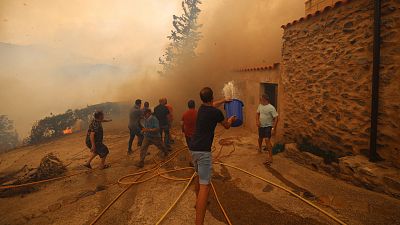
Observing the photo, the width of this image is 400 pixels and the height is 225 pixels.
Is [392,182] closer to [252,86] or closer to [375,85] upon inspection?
[375,85]

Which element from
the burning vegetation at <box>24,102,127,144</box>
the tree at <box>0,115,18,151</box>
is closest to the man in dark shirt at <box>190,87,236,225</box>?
the burning vegetation at <box>24,102,127,144</box>

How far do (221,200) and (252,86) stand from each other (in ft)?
25.4

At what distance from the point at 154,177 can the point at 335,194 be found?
4.09 m

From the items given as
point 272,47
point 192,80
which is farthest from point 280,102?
point 192,80

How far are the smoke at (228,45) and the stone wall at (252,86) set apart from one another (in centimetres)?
212

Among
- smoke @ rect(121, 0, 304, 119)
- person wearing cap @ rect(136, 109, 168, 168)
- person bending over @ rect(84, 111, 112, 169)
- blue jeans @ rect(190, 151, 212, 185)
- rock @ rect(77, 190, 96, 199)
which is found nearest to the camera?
blue jeans @ rect(190, 151, 212, 185)

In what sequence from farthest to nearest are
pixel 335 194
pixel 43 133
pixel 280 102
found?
pixel 43 133 < pixel 280 102 < pixel 335 194

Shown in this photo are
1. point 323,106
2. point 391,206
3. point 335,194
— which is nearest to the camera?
point 391,206

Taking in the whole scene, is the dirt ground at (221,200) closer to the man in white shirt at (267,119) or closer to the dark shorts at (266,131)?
the man in white shirt at (267,119)

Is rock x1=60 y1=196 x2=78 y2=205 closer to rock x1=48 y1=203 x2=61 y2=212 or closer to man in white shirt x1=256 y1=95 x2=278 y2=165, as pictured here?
rock x1=48 y1=203 x2=61 y2=212

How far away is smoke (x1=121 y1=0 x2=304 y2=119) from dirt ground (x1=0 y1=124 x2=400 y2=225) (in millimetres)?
9604

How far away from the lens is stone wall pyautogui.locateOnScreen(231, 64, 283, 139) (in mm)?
9711

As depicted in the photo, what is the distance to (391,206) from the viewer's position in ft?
12.4

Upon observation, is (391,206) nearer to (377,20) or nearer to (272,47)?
(377,20)
